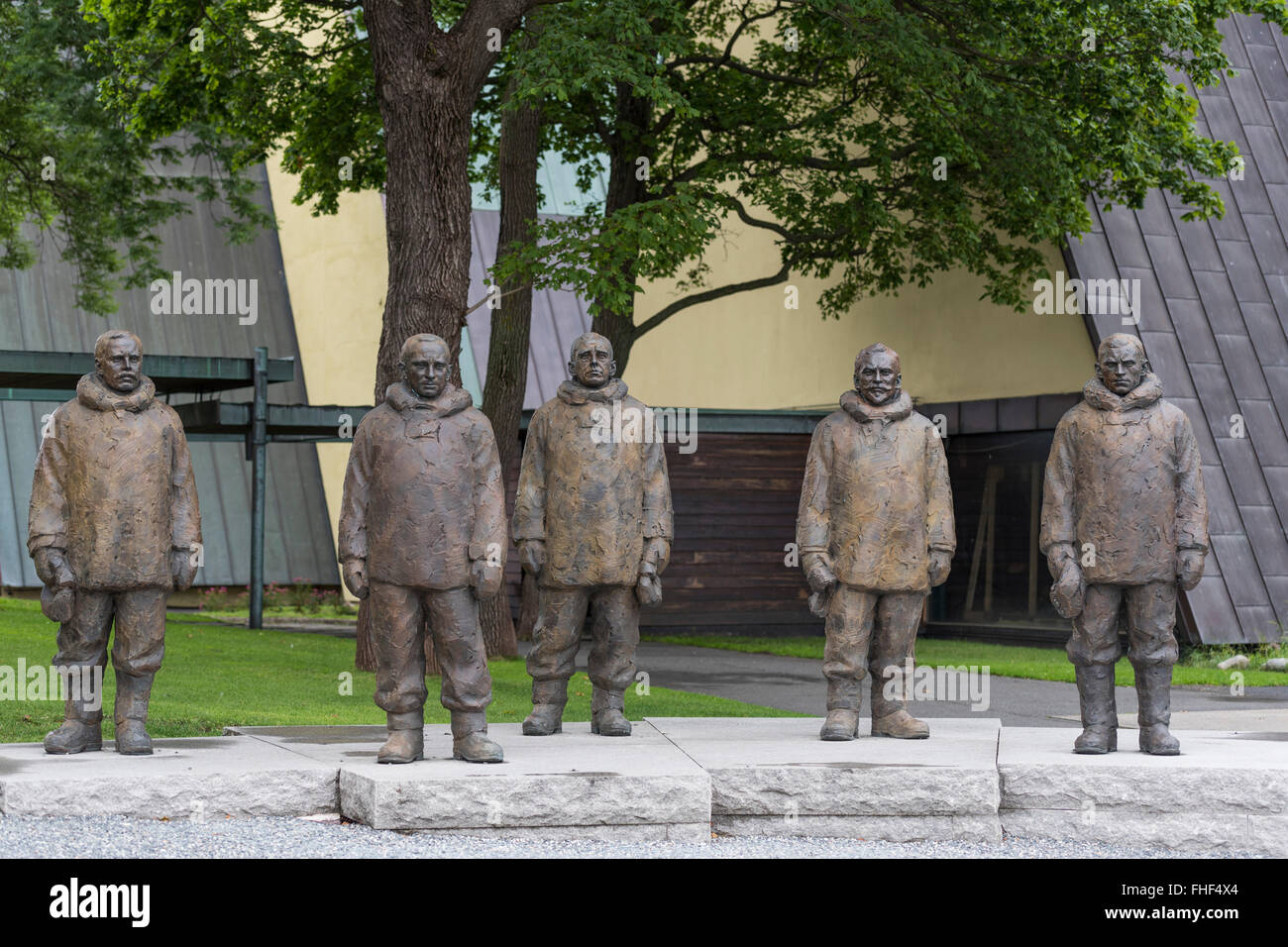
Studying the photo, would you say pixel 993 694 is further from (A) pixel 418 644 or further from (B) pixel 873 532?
(A) pixel 418 644

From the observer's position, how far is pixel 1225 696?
520 inches

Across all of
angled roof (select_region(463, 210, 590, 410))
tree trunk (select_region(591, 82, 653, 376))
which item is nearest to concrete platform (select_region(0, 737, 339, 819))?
tree trunk (select_region(591, 82, 653, 376))

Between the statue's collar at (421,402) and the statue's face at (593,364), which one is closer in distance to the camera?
the statue's collar at (421,402)

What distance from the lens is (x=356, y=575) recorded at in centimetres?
720

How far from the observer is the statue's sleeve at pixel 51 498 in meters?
7.32

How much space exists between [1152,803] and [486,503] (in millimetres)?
3298

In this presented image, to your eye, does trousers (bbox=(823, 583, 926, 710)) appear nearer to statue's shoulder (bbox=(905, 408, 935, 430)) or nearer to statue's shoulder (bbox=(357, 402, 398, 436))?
statue's shoulder (bbox=(905, 408, 935, 430))

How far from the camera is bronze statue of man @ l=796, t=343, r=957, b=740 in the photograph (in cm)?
809

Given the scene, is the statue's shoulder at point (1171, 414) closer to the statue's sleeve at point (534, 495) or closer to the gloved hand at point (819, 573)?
the gloved hand at point (819, 573)

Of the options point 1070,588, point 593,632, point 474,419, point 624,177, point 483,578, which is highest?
point 624,177

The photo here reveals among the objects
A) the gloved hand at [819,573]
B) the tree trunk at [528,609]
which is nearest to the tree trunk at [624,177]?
the tree trunk at [528,609]

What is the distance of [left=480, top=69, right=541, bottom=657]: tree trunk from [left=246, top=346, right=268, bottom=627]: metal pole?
4518 millimetres

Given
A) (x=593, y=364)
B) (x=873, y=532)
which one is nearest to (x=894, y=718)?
(x=873, y=532)

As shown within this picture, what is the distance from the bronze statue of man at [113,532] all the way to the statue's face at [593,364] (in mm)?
2058
